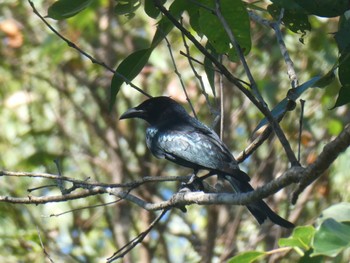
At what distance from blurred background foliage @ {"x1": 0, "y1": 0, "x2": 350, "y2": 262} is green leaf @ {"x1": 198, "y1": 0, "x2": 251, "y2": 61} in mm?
3351

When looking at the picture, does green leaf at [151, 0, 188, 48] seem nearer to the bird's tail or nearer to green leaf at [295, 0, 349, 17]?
green leaf at [295, 0, 349, 17]

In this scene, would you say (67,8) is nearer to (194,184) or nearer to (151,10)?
(151,10)

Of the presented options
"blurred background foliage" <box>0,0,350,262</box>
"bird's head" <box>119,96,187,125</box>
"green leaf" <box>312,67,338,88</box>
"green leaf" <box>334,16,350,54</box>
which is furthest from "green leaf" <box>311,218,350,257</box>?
"blurred background foliage" <box>0,0,350,262</box>

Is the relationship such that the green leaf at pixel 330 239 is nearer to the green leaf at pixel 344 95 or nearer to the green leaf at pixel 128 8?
the green leaf at pixel 344 95

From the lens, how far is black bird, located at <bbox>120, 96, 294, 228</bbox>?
3953mm

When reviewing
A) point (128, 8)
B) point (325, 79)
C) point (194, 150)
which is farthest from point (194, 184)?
point (325, 79)

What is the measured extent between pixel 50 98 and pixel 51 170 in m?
1.43

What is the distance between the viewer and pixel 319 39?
7.04m

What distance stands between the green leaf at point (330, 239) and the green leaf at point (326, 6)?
76 centimetres

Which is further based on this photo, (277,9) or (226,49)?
(277,9)

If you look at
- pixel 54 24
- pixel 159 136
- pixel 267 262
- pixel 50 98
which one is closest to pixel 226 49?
pixel 159 136

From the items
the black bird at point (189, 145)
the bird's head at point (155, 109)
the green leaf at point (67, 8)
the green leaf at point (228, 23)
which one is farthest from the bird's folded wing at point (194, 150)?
the green leaf at point (67, 8)

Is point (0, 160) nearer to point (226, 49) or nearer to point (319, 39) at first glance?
point (319, 39)

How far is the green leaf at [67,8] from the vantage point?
3.06m
